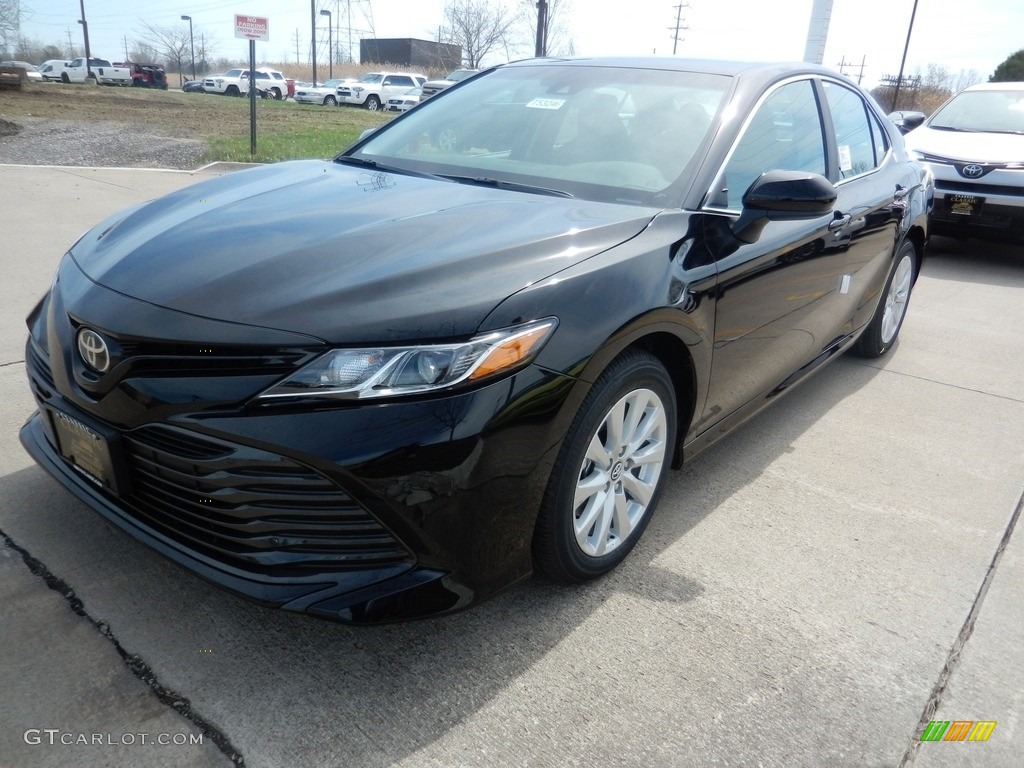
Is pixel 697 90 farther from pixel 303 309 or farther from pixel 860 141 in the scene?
pixel 303 309

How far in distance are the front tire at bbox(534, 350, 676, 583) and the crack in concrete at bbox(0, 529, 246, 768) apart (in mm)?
892

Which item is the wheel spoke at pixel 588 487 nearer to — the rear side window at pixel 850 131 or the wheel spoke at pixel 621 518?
the wheel spoke at pixel 621 518

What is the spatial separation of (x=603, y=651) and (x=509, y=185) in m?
1.56

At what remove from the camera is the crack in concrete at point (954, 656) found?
2023mm

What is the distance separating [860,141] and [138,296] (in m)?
3.48

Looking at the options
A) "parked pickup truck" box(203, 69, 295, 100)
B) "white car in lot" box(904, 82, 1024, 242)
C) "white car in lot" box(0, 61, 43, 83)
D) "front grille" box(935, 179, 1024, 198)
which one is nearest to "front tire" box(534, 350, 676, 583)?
"white car in lot" box(904, 82, 1024, 242)

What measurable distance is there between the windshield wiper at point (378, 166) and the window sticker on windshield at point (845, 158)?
1894mm

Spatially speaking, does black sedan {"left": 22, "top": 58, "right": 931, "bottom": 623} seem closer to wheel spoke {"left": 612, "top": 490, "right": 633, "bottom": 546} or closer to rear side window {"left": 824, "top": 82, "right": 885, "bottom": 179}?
wheel spoke {"left": 612, "top": 490, "right": 633, "bottom": 546}

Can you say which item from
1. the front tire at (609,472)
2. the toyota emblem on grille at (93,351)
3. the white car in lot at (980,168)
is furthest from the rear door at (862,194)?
the white car in lot at (980,168)

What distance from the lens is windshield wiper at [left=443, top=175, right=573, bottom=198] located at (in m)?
2.75

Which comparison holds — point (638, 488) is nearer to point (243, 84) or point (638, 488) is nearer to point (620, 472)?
point (620, 472)

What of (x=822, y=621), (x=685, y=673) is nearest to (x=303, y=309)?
(x=685, y=673)

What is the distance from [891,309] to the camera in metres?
4.85

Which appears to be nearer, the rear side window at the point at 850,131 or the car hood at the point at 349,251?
the car hood at the point at 349,251
